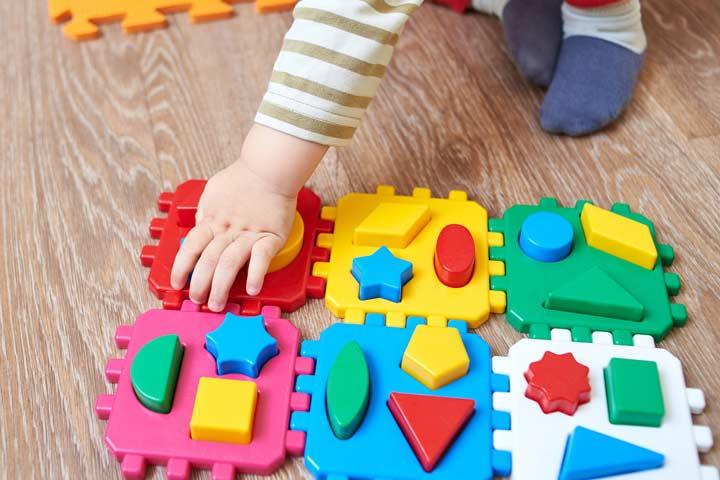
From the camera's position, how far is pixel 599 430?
599 millimetres

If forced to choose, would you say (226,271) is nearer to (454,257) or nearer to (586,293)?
(454,257)

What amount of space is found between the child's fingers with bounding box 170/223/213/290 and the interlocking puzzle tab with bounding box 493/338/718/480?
0.28 m

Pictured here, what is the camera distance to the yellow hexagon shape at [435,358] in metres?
0.62

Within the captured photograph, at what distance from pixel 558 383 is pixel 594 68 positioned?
0.43 meters

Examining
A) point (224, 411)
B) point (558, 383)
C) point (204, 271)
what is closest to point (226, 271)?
point (204, 271)

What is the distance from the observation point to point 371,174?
0.83m

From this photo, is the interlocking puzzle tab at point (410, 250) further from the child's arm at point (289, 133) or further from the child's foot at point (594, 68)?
the child's foot at point (594, 68)

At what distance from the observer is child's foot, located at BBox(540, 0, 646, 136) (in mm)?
857

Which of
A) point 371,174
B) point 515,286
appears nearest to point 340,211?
point 371,174

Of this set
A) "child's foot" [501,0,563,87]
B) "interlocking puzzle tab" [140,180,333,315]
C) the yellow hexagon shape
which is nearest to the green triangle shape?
the yellow hexagon shape

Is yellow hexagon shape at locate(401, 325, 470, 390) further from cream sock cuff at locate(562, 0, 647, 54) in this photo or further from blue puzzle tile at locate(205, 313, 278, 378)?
cream sock cuff at locate(562, 0, 647, 54)

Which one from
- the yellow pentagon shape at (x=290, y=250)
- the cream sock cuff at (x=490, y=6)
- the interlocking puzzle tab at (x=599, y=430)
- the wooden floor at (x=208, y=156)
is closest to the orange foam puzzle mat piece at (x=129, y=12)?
the wooden floor at (x=208, y=156)

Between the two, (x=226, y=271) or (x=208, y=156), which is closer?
(x=226, y=271)

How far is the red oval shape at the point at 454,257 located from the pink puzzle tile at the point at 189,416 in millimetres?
144
